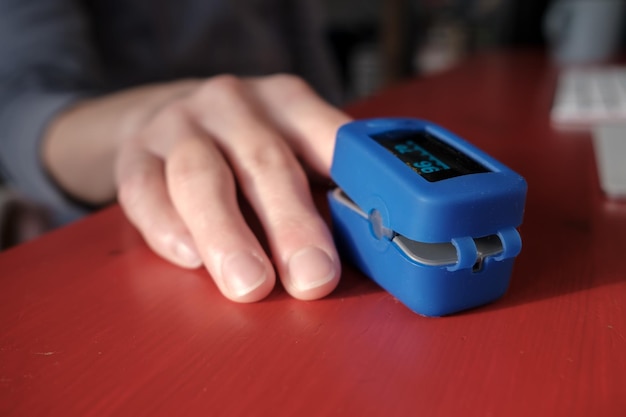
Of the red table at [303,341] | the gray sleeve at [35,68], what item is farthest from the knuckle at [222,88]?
the gray sleeve at [35,68]

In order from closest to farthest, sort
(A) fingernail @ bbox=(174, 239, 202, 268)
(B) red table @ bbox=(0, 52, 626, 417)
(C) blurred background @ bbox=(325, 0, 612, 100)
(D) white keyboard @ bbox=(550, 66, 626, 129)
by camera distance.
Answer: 1. (B) red table @ bbox=(0, 52, 626, 417)
2. (A) fingernail @ bbox=(174, 239, 202, 268)
3. (D) white keyboard @ bbox=(550, 66, 626, 129)
4. (C) blurred background @ bbox=(325, 0, 612, 100)

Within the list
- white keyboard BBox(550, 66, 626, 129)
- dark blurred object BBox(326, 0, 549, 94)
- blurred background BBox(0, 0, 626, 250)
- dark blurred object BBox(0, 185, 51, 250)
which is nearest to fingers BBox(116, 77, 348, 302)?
dark blurred object BBox(0, 185, 51, 250)

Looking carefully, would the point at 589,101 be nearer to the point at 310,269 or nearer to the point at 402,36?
the point at 310,269

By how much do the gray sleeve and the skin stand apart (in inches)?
6.8

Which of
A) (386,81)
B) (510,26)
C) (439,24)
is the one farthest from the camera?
(439,24)

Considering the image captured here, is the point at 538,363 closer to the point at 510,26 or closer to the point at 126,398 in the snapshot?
the point at 126,398

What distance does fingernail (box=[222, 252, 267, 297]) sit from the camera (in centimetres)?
33

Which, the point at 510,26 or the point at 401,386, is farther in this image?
the point at 510,26

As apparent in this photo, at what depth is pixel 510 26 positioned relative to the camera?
1483 mm

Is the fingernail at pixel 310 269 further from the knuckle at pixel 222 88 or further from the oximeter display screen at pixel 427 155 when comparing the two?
the knuckle at pixel 222 88

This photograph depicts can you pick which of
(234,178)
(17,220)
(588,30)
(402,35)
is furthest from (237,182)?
(402,35)

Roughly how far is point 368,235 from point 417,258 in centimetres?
4

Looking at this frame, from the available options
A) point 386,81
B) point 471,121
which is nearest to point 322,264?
point 471,121

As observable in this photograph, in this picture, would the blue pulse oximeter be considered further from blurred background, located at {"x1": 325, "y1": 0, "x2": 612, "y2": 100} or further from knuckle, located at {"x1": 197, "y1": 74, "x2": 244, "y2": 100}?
blurred background, located at {"x1": 325, "y1": 0, "x2": 612, "y2": 100}
